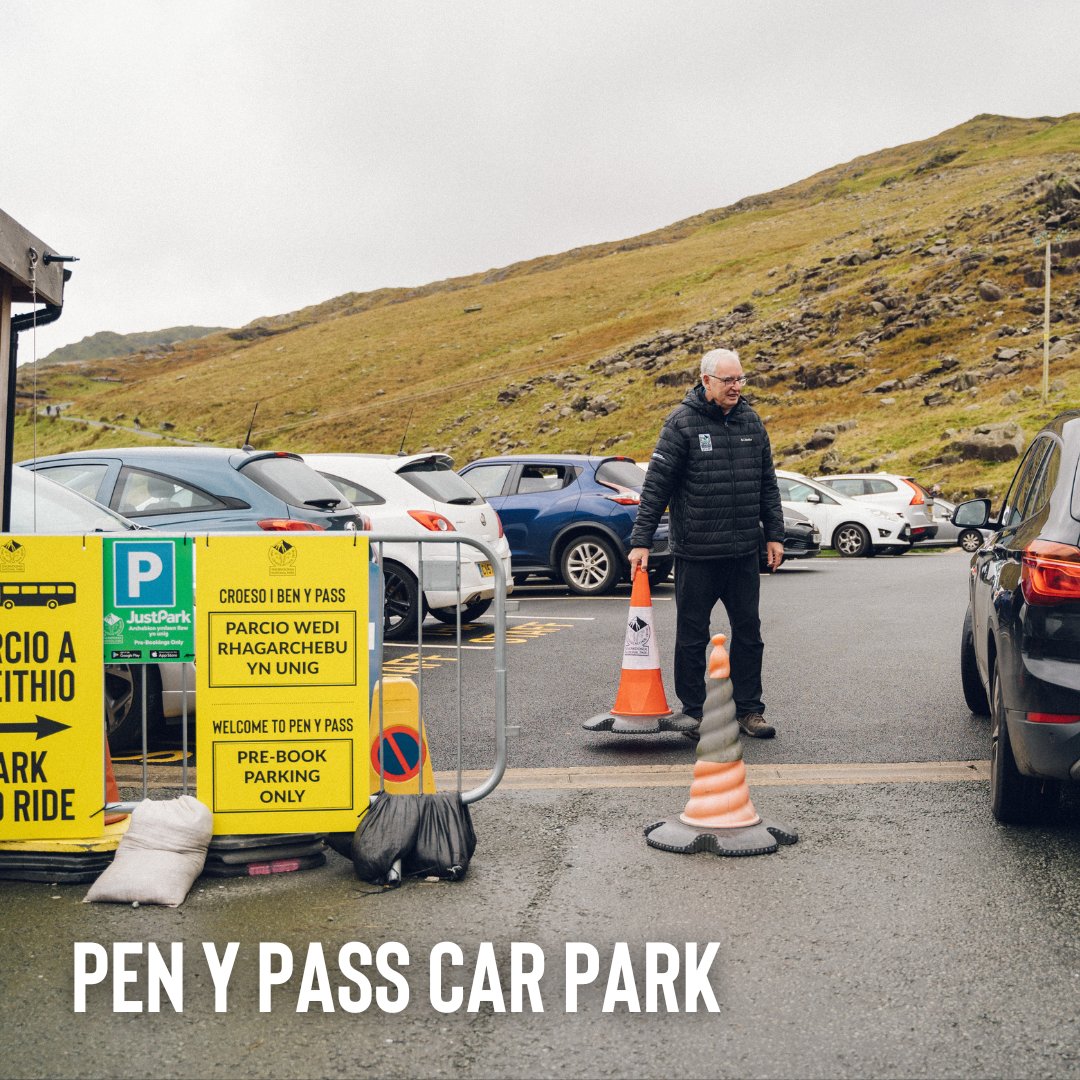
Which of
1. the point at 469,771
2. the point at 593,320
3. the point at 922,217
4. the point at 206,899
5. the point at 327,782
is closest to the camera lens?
the point at 206,899

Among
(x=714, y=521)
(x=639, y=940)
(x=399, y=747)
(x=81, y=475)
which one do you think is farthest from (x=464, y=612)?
(x=639, y=940)

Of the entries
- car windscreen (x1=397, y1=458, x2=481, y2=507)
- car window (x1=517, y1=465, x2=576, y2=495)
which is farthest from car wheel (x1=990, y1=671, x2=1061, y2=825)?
car window (x1=517, y1=465, x2=576, y2=495)

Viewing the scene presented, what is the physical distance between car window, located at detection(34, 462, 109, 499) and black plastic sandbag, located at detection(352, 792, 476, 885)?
4.86 m

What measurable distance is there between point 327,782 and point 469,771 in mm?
1710

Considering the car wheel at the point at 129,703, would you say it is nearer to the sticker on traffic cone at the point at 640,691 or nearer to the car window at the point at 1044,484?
the sticker on traffic cone at the point at 640,691

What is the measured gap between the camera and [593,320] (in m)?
93.9

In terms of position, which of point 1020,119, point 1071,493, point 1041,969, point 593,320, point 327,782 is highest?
point 1020,119

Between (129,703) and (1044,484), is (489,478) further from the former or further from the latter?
(1044,484)

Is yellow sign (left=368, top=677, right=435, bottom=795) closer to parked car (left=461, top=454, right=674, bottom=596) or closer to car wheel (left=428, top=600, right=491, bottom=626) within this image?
car wheel (left=428, top=600, right=491, bottom=626)

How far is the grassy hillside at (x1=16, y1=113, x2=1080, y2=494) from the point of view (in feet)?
171

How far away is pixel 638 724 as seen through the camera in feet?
23.7

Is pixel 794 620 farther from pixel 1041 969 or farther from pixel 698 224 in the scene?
pixel 698 224

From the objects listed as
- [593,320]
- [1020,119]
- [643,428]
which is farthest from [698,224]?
[643,428]

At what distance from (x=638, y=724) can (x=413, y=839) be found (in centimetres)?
259
